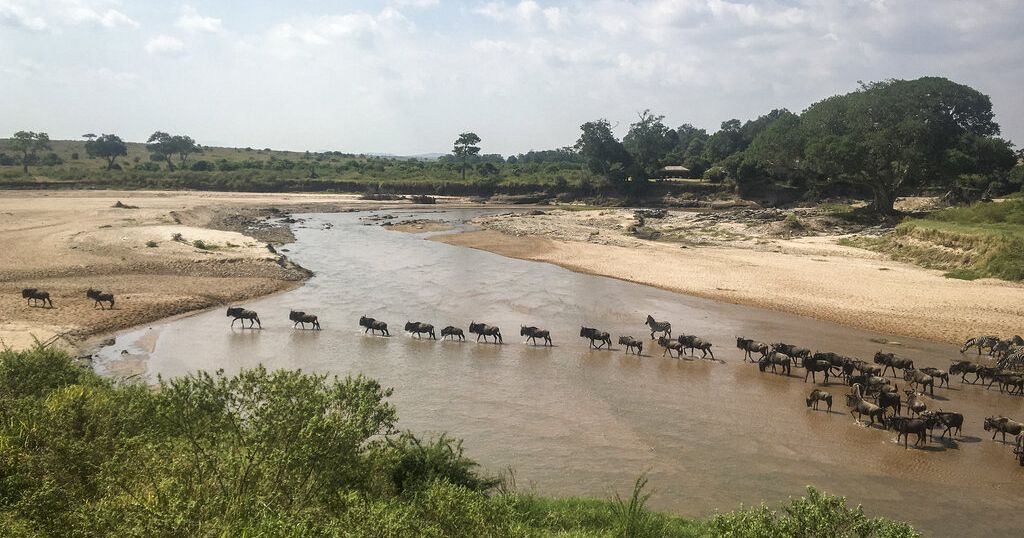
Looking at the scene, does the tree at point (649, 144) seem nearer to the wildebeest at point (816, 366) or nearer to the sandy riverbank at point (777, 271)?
the sandy riverbank at point (777, 271)

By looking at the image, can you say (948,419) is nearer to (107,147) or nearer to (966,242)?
Result: (966,242)

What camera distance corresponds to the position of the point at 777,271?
3928 centimetres

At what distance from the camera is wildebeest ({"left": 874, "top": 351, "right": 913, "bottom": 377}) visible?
838 inches

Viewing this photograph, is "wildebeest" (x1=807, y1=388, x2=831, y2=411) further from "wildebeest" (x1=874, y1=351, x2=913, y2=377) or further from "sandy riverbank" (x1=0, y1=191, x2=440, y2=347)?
"sandy riverbank" (x1=0, y1=191, x2=440, y2=347)

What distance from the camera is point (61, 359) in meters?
14.5

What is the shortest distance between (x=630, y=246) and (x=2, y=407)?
45598 millimetres

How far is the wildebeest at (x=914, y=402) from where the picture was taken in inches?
691

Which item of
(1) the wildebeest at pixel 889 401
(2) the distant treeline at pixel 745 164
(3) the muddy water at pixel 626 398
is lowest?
(3) the muddy water at pixel 626 398

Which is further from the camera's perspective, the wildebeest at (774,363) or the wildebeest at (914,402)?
the wildebeest at (774,363)

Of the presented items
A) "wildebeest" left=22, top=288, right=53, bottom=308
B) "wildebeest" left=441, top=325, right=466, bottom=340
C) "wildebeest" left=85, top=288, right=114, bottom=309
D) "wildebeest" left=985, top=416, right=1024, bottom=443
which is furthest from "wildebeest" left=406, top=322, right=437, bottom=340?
"wildebeest" left=985, top=416, right=1024, bottom=443

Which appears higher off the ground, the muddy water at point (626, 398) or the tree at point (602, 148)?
the tree at point (602, 148)

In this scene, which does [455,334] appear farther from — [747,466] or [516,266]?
[516,266]

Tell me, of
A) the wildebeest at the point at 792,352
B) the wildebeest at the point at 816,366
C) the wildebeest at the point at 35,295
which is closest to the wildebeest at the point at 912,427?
the wildebeest at the point at 816,366

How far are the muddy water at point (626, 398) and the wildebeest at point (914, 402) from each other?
1.65ft
